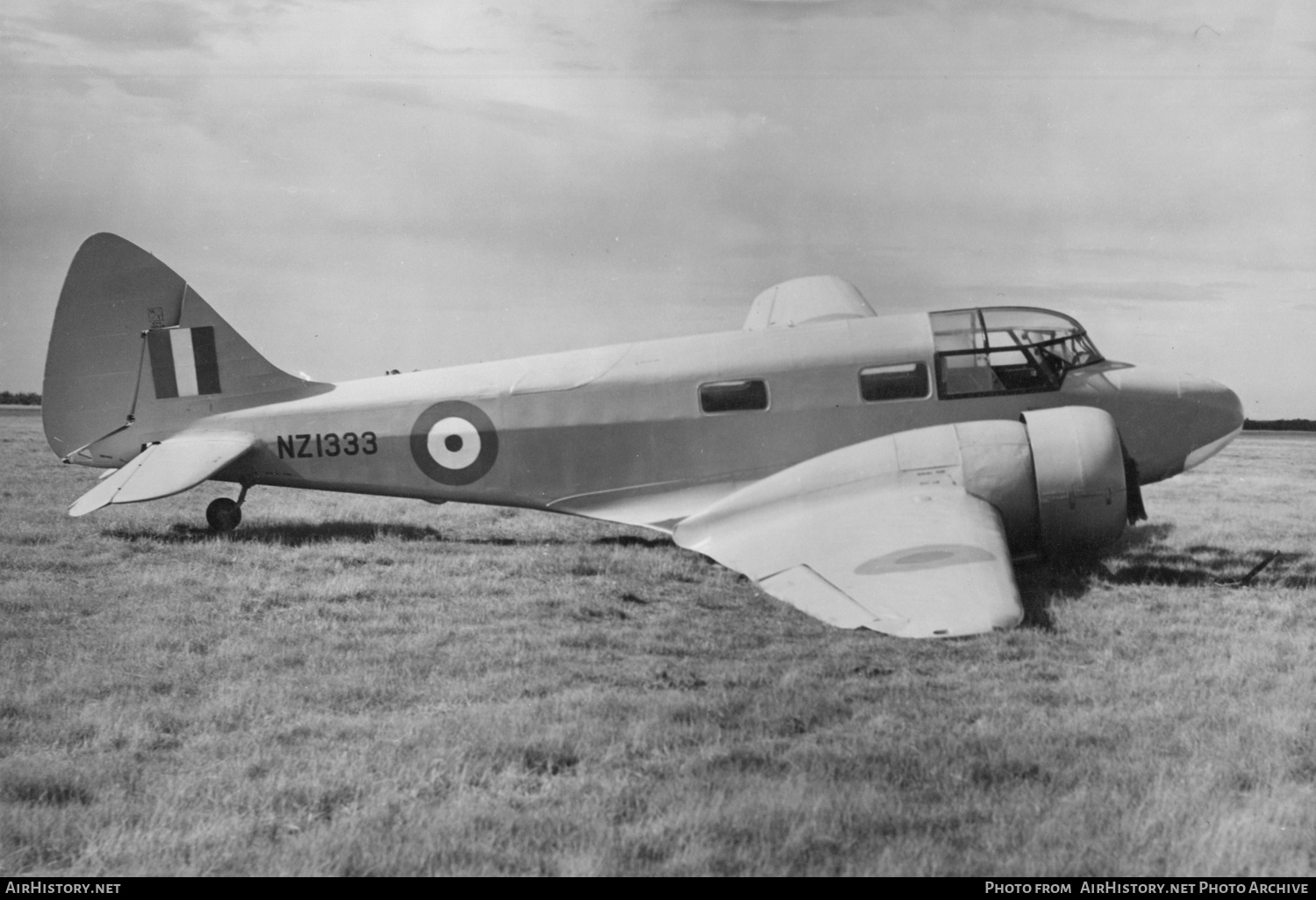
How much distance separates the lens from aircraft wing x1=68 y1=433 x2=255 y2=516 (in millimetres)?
9992

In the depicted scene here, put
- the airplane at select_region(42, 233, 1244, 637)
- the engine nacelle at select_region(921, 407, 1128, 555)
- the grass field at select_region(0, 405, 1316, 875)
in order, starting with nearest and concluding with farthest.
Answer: the grass field at select_region(0, 405, 1316, 875), the engine nacelle at select_region(921, 407, 1128, 555), the airplane at select_region(42, 233, 1244, 637)

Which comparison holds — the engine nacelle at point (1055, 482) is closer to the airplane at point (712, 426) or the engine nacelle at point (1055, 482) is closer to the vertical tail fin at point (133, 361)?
the airplane at point (712, 426)

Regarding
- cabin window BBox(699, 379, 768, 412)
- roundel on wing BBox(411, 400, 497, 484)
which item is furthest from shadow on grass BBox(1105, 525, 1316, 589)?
roundel on wing BBox(411, 400, 497, 484)

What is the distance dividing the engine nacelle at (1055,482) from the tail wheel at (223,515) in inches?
329

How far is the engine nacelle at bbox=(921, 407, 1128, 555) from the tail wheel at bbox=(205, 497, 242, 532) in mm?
8363

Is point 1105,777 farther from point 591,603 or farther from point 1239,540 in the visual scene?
point 1239,540

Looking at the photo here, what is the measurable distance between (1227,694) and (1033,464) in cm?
318

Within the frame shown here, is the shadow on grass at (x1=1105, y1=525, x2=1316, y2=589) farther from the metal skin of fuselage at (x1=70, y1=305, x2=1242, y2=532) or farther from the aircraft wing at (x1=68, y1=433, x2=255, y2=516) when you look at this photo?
the aircraft wing at (x1=68, y1=433, x2=255, y2=516)

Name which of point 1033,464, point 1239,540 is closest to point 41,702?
point 1033,464

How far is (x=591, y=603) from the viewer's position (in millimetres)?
7902

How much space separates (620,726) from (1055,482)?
16.9 ft

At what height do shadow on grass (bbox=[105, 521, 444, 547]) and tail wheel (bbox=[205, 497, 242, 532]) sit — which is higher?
tail wheel (bbox=[205, 497, 242, 532])

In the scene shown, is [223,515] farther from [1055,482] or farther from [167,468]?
[1055,482]
